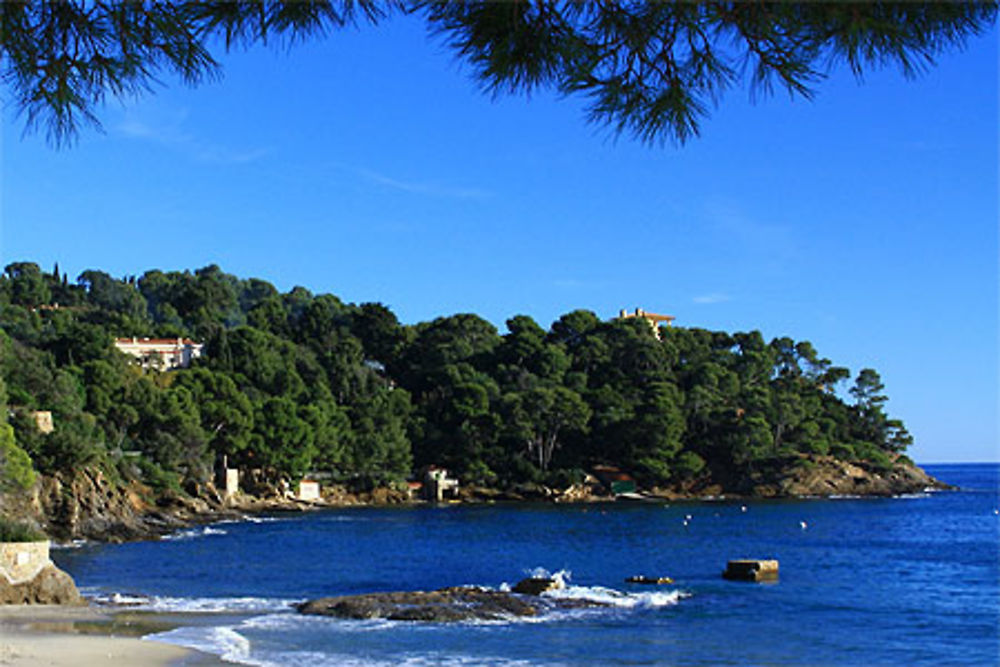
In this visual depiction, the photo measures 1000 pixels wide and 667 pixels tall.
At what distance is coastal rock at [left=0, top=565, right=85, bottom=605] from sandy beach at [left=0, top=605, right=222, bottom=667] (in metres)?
0.24

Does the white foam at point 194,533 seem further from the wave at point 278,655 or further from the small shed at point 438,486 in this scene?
the small shed at point 438,486

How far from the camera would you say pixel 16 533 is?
15898 mm

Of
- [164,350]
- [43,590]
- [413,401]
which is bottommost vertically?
[43,590]

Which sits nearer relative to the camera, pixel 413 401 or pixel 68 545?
pixel 68 545

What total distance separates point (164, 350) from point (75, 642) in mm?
59538

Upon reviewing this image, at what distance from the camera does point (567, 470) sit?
6306 centimetres

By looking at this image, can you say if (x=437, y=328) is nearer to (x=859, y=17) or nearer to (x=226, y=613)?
(x=226, y=613)

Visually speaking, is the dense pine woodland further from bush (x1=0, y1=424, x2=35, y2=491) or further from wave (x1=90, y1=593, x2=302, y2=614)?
wave (x1=90, y1=593, x2=302, y2=614)

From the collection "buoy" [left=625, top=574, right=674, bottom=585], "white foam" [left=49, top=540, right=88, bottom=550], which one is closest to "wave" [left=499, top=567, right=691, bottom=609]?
Answer: "buoy" [left=625, top=574, right=674, bottom=585]

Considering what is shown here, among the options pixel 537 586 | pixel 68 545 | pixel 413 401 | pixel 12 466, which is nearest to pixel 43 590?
pixel 537 586

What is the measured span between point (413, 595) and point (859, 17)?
1709 cm

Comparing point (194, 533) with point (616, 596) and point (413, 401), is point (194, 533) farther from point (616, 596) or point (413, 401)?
point (413, 401)

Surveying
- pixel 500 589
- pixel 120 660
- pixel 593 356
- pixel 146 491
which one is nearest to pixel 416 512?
pixel 146 491

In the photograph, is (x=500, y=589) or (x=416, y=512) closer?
(x=500, y=589)
